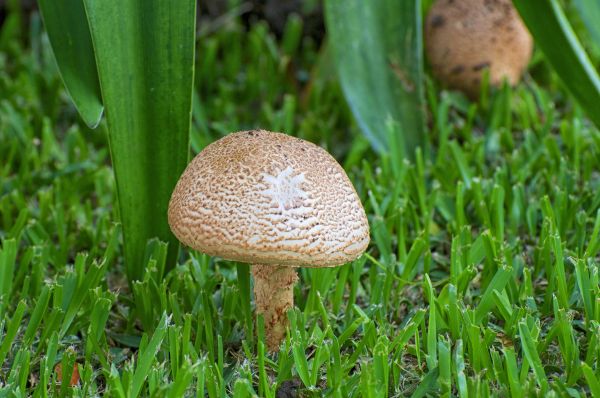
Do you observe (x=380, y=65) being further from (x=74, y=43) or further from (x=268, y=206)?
(x=268, y=206)

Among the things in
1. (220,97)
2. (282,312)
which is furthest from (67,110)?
(282,312)

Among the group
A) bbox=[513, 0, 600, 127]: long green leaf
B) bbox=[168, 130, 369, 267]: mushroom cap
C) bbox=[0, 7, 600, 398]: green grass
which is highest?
bbox=[513, 0, 600, 127]: long green leaf

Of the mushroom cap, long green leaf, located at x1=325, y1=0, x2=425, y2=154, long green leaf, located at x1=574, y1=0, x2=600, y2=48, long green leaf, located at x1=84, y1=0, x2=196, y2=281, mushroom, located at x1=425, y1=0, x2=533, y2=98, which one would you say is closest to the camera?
the mushroom cap

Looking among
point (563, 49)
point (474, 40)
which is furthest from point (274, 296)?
point (474, 40)

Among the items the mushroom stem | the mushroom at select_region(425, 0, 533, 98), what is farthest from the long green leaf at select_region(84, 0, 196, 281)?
the mushroom at select_region(425, 0, 533, 98)

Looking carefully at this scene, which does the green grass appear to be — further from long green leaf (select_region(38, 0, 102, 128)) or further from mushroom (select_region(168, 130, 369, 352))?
long green leaf (select_region(38, 0, 102, 128))

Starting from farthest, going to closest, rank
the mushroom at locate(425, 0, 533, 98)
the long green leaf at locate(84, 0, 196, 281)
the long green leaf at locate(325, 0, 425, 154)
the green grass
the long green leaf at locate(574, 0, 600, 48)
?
the mushroom at locate(425, 0, 533, 98) < the long green leaf at locate(325, 0, 425, 154) < the long green leaf at locate(574, 0, 600, 48) < the long green leaf at locate(84, 0, 196, 281) < the green grass

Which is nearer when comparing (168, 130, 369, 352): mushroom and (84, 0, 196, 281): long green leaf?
(168, 130, 369, 352): mushroom
